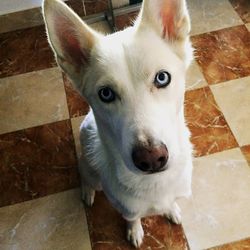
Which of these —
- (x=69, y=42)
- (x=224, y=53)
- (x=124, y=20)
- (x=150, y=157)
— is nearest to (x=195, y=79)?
(x=224, y=53)

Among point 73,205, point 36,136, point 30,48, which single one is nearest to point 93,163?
point 73,205

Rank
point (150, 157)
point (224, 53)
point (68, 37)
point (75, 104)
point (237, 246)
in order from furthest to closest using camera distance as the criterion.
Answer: point (224, 53), point (75, 104), point (237, 246), point (68, 37), point (150, 157)

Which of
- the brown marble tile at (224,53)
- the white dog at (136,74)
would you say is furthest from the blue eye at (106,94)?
the brown marble tile at (224,53)

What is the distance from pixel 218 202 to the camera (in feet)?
6.07

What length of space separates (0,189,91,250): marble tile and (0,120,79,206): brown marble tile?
0.16ft

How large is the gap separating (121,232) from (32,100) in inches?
38.4

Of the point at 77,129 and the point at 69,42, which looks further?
the point at 77,129

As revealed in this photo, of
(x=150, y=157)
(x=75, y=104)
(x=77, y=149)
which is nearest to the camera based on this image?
(x=150, y=157)

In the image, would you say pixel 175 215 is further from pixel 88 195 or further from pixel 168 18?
pixel 168 18

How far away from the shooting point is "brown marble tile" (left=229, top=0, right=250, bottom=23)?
2.52 meters

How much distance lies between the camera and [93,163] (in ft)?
5.12

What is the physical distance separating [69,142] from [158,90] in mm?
1097

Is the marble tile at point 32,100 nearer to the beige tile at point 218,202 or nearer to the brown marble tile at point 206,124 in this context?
the brown marble tile at point 206,124

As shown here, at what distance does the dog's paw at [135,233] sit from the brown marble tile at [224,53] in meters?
0.97
